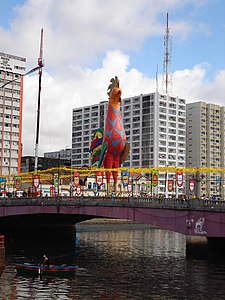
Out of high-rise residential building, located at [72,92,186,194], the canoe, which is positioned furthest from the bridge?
high-rise residential building, located at [72,92,186,194]

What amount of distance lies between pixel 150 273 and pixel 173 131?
144 meters

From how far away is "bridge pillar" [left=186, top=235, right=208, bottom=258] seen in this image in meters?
63.6

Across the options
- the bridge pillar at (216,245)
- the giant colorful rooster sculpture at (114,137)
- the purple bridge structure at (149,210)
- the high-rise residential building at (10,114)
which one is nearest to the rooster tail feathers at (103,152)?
the giant colorful rooster sculpture at (114,137)

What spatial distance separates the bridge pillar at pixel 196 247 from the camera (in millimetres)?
63600

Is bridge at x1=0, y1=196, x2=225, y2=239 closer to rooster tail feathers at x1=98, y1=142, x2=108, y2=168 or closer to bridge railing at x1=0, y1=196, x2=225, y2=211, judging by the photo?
bridge railing at x1=0, y1=196, x2=225, y2=211

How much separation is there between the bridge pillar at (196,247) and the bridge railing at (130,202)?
5.42m

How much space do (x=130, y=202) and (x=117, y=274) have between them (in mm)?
14559

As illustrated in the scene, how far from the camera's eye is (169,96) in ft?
636

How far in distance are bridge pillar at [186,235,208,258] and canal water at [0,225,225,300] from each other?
1.64m

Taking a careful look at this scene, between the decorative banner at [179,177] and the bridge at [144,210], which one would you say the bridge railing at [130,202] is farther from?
the decorative banner at [179,177]

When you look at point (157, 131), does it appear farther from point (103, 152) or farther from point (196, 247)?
point (196, 247)

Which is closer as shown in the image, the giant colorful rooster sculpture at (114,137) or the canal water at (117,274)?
the canal water at (117,274)

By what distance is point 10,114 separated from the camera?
157250 millimetres

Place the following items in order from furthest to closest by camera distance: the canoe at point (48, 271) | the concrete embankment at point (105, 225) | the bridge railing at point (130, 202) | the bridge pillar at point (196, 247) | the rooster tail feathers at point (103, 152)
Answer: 1. the concrete embankment at point (105, 225)
2. the rooster tail feathers at point (103, 152)
3. the bridge pillar at point (196, 247)
4. the bridge railing at point (130, 202)
5. the canoe at point (48, 271)
